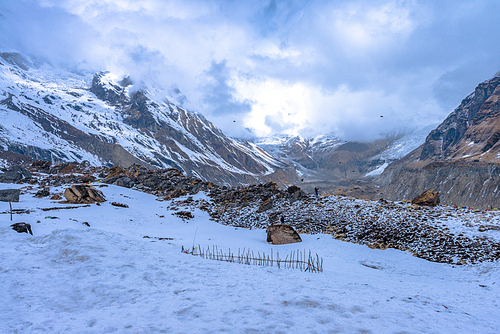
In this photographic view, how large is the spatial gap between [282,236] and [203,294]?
46.2 ft

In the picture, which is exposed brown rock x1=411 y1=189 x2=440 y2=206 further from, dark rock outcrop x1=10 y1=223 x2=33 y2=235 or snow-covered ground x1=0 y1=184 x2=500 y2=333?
dark rock outcrop x1=10 y1=223 x2=33 y2=235

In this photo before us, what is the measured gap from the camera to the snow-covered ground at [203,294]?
5961mm

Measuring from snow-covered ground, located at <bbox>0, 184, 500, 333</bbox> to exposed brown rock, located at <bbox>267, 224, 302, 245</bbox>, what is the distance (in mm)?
6140

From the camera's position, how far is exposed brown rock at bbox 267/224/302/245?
21.0 metres

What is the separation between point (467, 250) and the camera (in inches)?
587

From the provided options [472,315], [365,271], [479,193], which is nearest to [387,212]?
[365,271]

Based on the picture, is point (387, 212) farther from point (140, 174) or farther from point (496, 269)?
point (140, 174)

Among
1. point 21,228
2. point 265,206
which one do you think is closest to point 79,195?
point 21,228

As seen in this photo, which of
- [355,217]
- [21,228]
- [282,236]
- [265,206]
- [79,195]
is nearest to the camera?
[21,228]

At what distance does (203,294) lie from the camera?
313 inches

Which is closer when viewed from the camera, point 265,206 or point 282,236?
point 282,236

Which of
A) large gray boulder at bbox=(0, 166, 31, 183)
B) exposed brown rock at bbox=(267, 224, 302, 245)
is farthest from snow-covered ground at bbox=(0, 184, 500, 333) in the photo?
large gray boulder at bbox=(0, 166, 31, 183)

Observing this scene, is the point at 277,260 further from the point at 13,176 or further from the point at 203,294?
the point at 13,176

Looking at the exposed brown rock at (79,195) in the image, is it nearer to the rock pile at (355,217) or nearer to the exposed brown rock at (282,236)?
the rock pile at (355,217)
